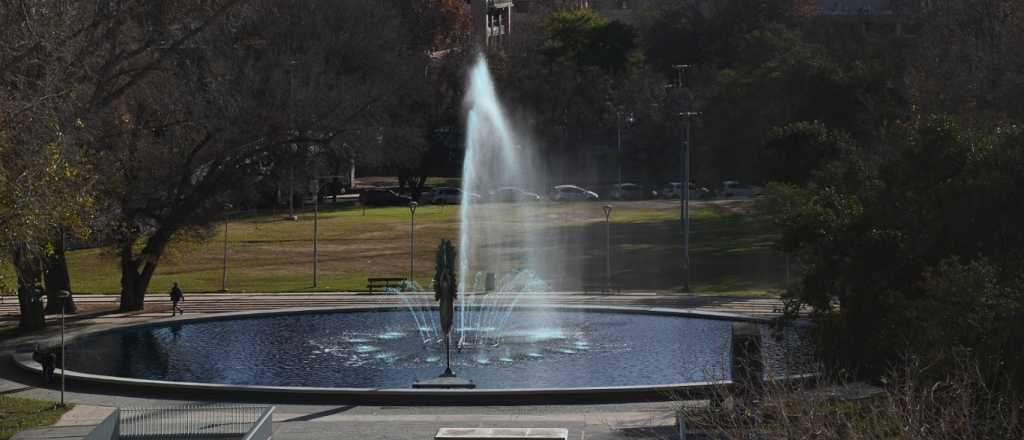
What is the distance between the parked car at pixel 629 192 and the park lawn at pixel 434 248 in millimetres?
6858

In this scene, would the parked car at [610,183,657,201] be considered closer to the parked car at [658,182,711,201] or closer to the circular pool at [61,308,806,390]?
the parked car at [658,182,711,201]

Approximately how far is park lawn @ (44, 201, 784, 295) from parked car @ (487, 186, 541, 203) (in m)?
4.43

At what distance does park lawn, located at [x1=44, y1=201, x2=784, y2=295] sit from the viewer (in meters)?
59.1

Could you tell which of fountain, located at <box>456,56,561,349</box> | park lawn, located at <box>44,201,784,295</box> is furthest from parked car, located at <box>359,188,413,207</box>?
park lawn, located at <box>44,201,784,295</box>

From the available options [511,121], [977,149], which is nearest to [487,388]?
[977,149]

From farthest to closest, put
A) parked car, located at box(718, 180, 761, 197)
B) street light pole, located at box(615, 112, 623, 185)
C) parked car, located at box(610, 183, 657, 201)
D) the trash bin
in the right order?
1. street light pole, located at box(615, 112, 623, 185)
2. parked car, located at box(718, 180, 761, 197)
3. parked car, located at box(610, 183, 657, 201)
4. the trash bin

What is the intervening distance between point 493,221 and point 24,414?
49.1m

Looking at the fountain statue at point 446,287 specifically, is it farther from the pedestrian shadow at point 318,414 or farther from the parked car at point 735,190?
the parked car at point 735,190

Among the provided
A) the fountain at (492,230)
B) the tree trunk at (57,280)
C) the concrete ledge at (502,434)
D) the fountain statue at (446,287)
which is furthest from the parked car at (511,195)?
the concrete ledge at (502,434)

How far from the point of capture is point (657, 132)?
96688 mm

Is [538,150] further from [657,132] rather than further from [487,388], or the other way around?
[487,388]

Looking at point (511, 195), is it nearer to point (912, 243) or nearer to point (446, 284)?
point (446, 284)

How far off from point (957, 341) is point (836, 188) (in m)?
12.4

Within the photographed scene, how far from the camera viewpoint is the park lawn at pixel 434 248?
194ft
